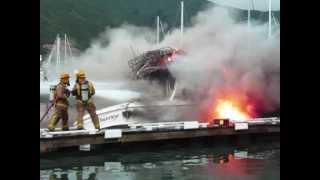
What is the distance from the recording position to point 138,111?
273 cm

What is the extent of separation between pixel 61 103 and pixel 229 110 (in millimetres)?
1028

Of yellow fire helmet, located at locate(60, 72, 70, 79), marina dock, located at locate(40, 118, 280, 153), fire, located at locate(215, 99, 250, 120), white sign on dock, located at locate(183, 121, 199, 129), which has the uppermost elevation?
yellow fire helmet, located at locate(60, 72, 70, 79)

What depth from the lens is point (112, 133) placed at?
2.73 meters

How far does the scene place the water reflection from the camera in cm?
263

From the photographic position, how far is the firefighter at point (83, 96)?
260cm

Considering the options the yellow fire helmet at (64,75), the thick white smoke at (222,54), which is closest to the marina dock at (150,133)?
the thick white smoke at (222,54)

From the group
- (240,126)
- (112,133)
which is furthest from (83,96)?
(240,126)

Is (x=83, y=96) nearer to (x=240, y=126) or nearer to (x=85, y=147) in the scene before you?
(x=85, y=147)

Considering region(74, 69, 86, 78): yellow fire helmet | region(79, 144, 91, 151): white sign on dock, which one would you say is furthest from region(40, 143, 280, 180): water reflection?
region(74, 69, 86, 78): yellow fire helmet

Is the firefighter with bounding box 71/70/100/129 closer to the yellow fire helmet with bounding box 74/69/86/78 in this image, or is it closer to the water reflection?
the yellow fire helmet with bounding box 74/69/86/78

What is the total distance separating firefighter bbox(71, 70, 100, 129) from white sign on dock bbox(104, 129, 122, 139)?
0.11 metres
